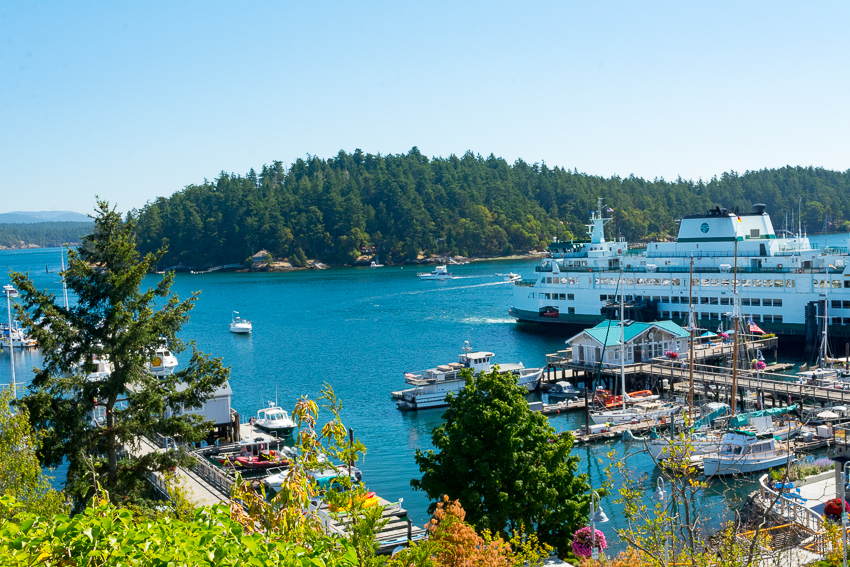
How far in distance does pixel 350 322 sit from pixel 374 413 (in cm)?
3628

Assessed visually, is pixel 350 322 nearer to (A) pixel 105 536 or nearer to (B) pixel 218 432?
(B) pixel 218 432

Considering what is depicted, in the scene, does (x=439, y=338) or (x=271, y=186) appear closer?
(x=439, y=338)

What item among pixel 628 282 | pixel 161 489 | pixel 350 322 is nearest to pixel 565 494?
pixel 161 489

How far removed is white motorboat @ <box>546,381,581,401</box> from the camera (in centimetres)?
4053

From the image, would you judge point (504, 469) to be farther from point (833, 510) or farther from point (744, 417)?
point (744, 417)

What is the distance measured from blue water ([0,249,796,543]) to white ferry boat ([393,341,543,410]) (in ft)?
2.41

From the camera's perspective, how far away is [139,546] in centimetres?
579

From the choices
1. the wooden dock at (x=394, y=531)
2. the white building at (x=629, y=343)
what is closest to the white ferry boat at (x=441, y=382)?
the white building at (x=629, y=343)

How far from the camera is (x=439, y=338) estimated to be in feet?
203

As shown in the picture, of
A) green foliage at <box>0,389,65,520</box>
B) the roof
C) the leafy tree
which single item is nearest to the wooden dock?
the leafy tree

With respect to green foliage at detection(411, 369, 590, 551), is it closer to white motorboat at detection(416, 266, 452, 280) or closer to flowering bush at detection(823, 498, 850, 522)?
flowering bush at detection(823, 498, 850, 522)

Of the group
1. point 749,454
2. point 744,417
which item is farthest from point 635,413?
point 749,454

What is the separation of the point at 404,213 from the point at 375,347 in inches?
4003

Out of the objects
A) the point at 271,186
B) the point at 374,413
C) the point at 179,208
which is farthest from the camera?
the point at 271,186
